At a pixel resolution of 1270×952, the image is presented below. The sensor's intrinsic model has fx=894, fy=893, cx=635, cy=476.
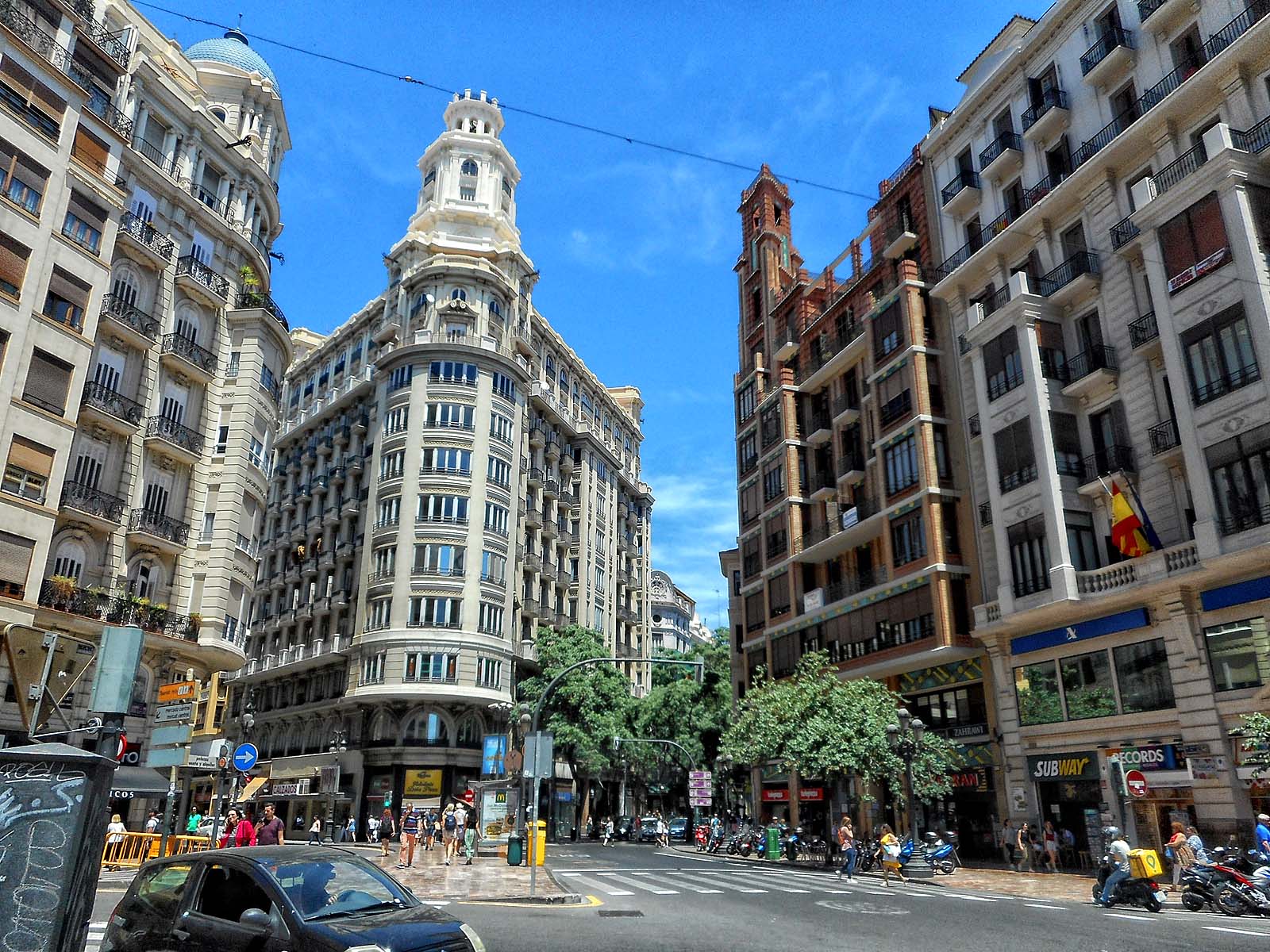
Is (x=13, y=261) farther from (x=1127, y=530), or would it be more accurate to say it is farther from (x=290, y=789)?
(x=290, y=789)

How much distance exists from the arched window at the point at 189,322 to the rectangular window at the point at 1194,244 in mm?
31837

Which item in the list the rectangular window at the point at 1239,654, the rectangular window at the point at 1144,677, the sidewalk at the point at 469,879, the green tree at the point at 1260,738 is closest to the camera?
the sidewalk at the point at 469,879

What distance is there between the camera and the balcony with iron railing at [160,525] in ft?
93.9

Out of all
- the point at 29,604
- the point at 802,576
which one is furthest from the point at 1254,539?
the point at 29,604

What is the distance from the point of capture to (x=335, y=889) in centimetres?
758

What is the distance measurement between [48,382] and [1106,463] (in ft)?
105

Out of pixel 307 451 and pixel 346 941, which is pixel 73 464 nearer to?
pixel 346 941

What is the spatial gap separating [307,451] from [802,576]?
129 ft

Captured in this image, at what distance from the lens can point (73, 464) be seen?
27000 millimetres

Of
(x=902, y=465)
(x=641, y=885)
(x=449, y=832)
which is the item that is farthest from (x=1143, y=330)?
(x=449, y=832)

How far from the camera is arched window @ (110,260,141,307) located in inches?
1164

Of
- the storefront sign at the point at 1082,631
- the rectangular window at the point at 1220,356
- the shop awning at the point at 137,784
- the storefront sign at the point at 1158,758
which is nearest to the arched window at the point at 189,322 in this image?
the shop awning at the point at 137,784

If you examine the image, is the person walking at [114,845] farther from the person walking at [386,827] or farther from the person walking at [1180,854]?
the person walking at [1180,854]

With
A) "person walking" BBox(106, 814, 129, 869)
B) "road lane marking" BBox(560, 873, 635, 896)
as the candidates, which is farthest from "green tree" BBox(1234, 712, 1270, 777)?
"person walking" BBox(106, 814, 129, 869)
